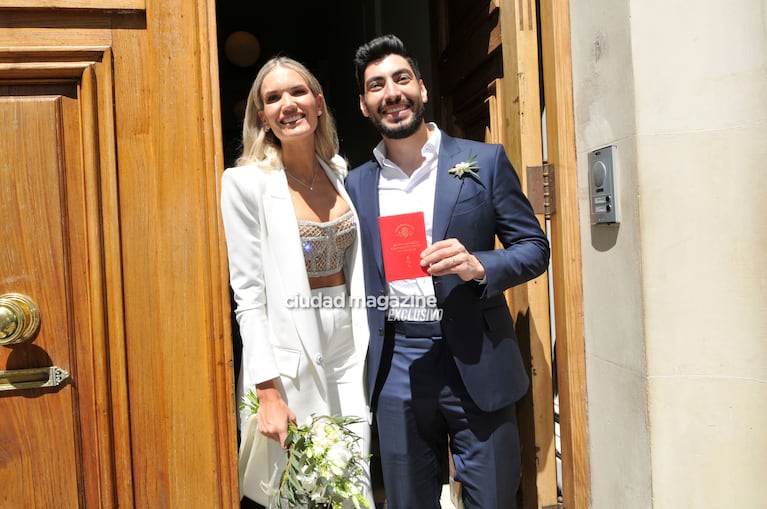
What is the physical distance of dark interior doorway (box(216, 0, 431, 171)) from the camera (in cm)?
483

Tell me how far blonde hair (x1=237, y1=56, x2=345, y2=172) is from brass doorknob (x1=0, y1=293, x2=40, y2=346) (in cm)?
90

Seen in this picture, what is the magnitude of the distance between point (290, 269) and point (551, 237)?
1.04 m

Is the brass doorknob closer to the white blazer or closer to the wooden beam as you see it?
the white blazer

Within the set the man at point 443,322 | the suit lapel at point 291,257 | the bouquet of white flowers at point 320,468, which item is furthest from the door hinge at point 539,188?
the bouquet of white flowers at point 320,468

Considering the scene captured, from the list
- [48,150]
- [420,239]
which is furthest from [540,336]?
[48,150]

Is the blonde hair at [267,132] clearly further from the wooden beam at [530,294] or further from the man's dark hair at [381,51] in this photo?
the wooden beam at [530,294]

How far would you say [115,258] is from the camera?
2.12m

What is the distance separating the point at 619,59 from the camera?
78.1 inches

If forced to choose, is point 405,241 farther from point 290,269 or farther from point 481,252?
point 290,269

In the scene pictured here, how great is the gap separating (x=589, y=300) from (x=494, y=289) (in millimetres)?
434

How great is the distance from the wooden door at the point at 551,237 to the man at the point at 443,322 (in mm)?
190

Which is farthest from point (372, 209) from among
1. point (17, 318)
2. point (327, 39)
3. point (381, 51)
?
point (327, 39)

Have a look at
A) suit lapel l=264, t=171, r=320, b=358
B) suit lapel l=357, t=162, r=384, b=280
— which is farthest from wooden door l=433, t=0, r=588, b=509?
suit lapel l=264, t=171, r=320, b=358

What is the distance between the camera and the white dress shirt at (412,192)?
2.25 m
